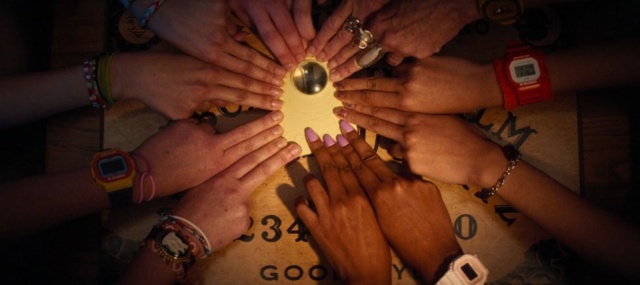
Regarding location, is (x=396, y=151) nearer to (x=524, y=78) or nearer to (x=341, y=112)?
(x=341, y=112)

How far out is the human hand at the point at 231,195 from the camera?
1.20 meters

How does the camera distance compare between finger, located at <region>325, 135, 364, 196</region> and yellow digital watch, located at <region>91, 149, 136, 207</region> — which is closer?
yellow digital watch, located at <region>91, 149, 136, 207</region>

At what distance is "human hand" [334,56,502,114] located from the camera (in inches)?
45.8

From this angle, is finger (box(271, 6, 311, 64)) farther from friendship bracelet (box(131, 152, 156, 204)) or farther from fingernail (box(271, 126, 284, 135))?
A: friendship bracelet (box(131, 152, 156, 204))

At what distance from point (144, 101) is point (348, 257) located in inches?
32.4

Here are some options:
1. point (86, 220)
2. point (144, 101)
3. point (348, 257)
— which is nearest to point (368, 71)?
point (348, 257)

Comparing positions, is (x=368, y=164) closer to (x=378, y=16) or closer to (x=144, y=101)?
(x=378, y=16)

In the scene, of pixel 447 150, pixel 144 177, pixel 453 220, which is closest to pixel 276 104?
pixel 144 177

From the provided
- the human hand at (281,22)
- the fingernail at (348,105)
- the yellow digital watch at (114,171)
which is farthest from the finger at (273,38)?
the yellow digital watch at (114,171)

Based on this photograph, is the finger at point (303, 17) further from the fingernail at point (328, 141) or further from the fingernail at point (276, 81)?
the fingernail at point (328, 141)

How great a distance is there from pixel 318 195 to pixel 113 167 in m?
0.62

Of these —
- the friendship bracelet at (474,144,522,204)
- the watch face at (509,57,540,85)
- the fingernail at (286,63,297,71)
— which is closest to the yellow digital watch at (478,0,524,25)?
the watch face at (509,57,540,85)

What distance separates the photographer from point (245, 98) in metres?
1.25

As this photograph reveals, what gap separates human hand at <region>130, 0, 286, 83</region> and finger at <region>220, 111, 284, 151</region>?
15cm
